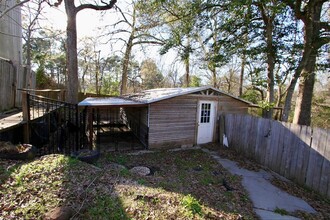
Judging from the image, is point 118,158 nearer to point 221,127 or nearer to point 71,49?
point 221,127

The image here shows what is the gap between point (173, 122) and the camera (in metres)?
Result: 8.09

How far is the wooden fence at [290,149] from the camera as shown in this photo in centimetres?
443

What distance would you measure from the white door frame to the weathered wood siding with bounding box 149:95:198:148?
0.26 meters

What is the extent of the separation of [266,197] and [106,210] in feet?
11.7

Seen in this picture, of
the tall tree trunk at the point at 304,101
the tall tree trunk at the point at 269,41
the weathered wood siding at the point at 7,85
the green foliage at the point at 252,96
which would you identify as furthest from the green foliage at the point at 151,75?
the tall tree trunk at the point at 304,101

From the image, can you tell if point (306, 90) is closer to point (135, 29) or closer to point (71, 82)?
point (71, 82)

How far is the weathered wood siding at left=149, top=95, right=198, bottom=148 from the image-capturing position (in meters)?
7.73

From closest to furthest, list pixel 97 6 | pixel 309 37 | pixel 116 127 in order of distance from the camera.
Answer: pixel 309 37, pixel 97 6, pixel 116 127

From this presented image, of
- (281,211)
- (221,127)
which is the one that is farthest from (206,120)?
(281,211)

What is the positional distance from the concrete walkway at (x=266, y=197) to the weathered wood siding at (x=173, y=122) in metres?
2.76

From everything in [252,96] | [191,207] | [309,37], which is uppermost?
[309,37]

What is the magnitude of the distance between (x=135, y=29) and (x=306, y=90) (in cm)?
1143

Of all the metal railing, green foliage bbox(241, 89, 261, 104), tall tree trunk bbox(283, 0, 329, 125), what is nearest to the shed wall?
the metal railing

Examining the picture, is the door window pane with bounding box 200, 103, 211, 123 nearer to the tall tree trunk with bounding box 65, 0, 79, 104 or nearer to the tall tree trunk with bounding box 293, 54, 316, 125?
the tall tree trunk with bounding box 293, 54, 316, 125
